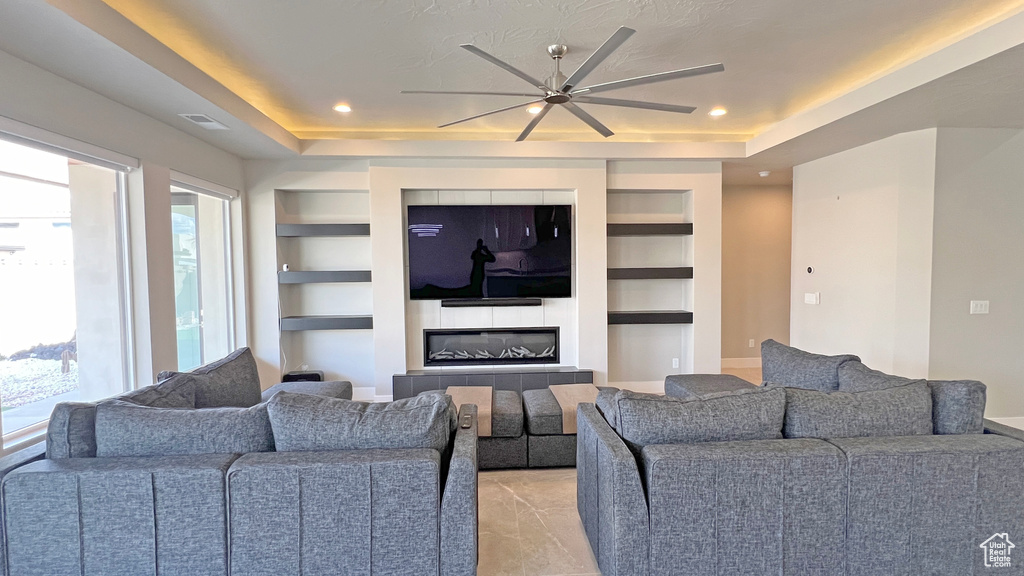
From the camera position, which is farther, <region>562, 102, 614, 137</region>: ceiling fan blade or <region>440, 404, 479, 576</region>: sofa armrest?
<region>562, 102, 614, 137</region>: ceiling fan blade

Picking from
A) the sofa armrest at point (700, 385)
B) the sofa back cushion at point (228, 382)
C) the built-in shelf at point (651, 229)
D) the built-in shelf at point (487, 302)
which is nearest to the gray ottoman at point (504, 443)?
the sofa armrest at point (700, 385)

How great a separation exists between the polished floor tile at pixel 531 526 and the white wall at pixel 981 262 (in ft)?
11.2

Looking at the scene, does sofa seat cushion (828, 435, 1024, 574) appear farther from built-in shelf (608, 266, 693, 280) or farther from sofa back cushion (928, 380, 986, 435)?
built-in shelf (608, 266, 693, 280)

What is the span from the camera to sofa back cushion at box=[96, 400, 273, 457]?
169 cm

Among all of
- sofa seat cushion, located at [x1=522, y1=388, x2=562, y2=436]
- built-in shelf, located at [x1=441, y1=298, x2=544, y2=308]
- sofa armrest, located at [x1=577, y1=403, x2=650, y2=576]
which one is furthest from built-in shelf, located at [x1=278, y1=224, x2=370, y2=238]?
sofa armrest, located at [x1=577, y1=403, x2=650, y2=576]

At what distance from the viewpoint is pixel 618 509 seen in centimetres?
166

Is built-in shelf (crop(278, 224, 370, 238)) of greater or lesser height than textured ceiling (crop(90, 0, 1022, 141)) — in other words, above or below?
below

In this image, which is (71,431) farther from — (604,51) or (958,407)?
(958,407)

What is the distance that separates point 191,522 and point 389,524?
26.5 inches

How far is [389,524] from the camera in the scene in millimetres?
1608

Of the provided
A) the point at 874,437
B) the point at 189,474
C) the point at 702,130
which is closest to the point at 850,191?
the point at 702,130

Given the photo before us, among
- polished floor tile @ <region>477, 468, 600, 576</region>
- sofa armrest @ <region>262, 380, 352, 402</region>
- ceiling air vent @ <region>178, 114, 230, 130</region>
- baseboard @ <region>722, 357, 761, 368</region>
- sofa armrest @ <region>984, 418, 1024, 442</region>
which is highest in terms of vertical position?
ceiling air vent @ <region>178, 114, 230, 130</region>

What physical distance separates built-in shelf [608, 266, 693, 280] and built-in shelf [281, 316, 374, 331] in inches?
104

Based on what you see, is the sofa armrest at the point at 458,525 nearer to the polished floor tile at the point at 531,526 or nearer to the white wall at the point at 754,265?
the polished floor tile at the point at 531,526
